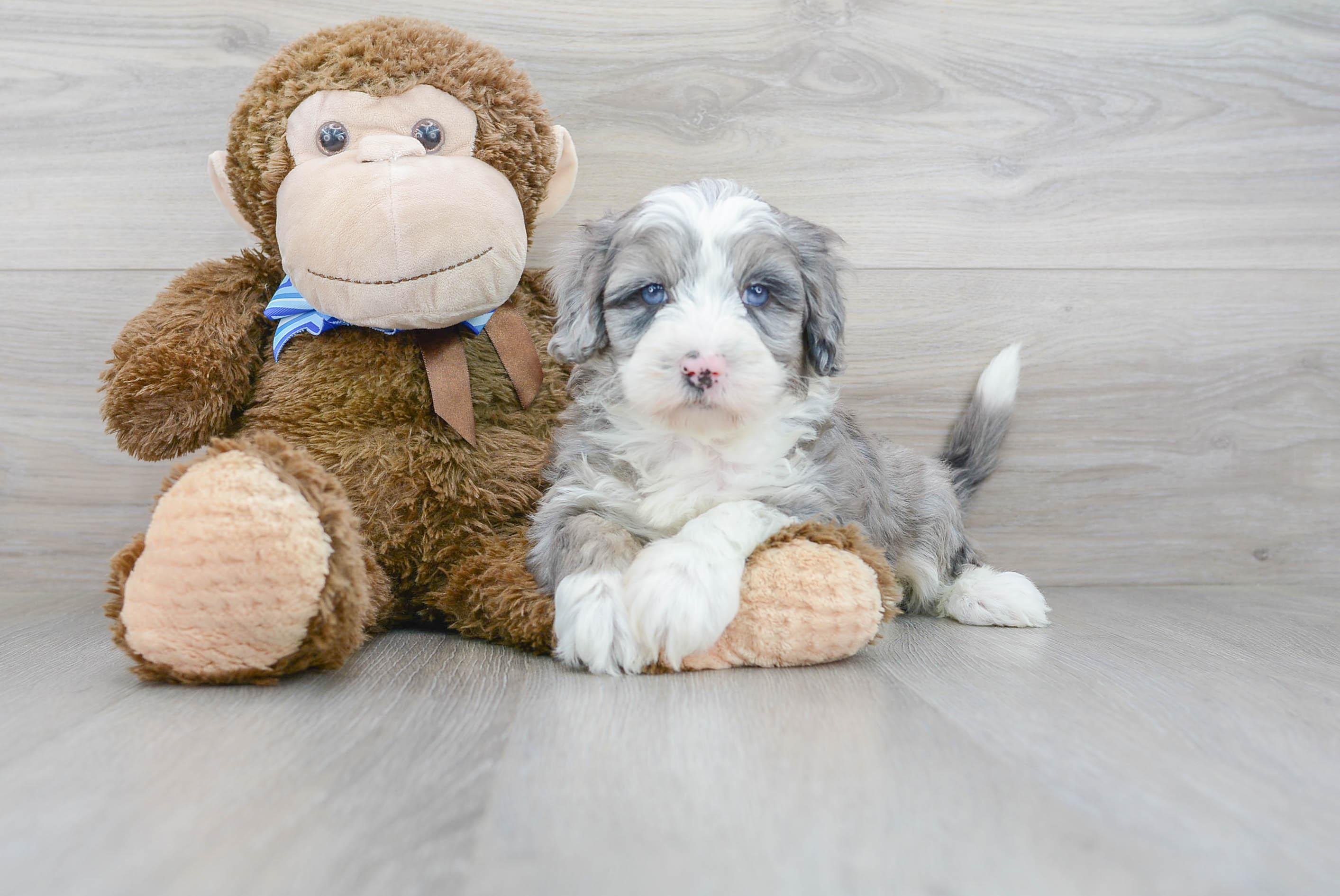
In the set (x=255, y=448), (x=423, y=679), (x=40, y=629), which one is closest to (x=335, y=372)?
(x=255, y=448)

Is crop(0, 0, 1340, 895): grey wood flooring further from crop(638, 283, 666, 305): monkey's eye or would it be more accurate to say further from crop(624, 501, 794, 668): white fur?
crop(638, 283, 666, 305): monkey's eye

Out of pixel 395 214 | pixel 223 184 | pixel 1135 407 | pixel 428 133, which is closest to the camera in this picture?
pixel 395 214

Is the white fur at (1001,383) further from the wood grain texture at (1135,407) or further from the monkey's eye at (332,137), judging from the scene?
the monkey's eye at (332,137)

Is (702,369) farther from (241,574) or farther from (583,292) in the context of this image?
(241,574)

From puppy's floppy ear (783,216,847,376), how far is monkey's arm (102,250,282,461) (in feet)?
3.23

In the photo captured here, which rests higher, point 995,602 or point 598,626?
point 598,626

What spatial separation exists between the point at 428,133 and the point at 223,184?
0.46 metres

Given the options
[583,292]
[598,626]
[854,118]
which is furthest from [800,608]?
[854,118]

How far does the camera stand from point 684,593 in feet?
4.48

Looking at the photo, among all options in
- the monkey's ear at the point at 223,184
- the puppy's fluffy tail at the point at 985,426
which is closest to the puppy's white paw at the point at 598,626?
the monkey's ear at the point at 223,184

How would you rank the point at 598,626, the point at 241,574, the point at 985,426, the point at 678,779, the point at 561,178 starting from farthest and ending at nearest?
the point at 985,426 < the point at 561,178 < the point at 598,626 < the point at 241,574 < the point at 678,779

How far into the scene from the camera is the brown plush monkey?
1.53m

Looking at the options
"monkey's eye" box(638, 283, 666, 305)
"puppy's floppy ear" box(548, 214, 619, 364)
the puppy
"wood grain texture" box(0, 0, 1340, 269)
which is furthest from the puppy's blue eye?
"wood grain texture" box(0, 0, 1340, 269)

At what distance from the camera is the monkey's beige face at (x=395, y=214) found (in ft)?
5.18
